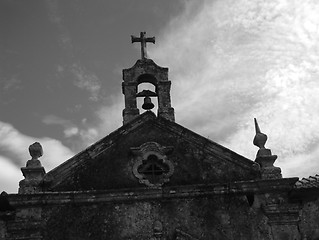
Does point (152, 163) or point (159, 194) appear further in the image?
point (152, 163)

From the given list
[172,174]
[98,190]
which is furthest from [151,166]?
[98,190]

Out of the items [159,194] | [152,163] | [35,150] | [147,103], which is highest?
[147,103]

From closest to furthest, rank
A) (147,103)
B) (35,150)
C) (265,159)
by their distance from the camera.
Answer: (35,150), (265,159), (147,103)

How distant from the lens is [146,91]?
12.3 metres

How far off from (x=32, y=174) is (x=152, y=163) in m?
3.03

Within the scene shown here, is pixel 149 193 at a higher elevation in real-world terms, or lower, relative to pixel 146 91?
lower

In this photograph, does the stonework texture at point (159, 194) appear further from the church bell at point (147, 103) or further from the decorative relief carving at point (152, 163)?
the church bell at point (147, 103)

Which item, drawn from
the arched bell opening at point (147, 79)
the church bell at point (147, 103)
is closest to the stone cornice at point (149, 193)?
the church bell at point (147, 103)

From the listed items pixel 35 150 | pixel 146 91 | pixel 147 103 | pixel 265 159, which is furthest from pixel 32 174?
pixel 265 159

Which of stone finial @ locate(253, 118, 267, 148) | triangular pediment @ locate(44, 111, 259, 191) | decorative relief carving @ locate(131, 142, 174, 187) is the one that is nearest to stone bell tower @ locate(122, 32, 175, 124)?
triangular pediment @ locate(44, 111, 259, 191)

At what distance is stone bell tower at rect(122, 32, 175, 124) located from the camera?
37.8 ft

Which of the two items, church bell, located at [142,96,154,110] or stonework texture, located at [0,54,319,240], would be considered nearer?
stonework texture, located at [0,54,319,240]

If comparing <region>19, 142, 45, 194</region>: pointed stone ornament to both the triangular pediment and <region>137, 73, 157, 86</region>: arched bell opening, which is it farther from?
<region>137, 73, 157, 86</region>: arched bell opening

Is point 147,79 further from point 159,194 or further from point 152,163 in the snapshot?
point 159,194
